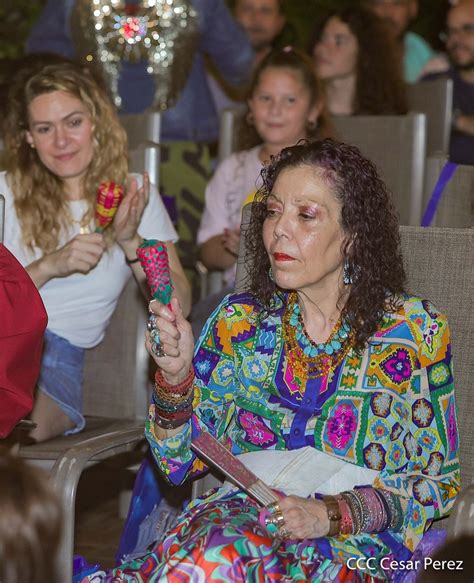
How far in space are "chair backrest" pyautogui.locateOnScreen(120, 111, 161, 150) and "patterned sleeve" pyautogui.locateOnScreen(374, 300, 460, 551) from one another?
1.62 m

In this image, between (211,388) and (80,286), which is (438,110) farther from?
(211,388)

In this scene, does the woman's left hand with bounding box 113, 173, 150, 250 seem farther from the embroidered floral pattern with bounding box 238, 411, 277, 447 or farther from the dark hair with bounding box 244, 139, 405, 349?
the embroidered floral pattern with bounding box 238, 411, 277, 447

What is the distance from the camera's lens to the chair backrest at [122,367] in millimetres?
3064

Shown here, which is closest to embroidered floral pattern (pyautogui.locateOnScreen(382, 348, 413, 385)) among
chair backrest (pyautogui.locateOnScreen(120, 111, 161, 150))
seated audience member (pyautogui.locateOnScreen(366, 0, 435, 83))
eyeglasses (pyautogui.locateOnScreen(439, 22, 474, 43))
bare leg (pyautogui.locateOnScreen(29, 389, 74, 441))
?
bare leg (pyautogui.locateOnScreen(29, 389, 74, 441))

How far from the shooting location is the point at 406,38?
17.9 ft

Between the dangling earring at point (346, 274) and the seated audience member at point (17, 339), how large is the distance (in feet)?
1.96

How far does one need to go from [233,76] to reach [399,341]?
2.71 metres

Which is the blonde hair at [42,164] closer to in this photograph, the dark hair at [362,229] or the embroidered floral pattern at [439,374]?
the dark hair at [362,229]

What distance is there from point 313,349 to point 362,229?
247 millimetres

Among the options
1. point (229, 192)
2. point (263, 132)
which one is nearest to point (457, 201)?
Result: point (263, 132)

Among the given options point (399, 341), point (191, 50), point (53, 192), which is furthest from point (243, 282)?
point (191, 50)

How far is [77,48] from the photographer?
4449 millimetres

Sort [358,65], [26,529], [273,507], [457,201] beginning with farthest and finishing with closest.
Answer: [358,65] < [457,201] < [273,507] < [26,529]

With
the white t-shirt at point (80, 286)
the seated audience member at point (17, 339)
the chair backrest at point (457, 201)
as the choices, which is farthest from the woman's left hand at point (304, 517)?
the chair backrest at point (457, 201)
